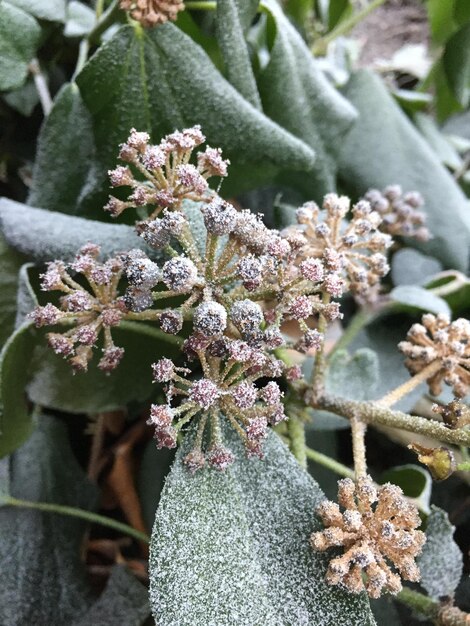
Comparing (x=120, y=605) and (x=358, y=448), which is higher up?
(x=358, y=448)

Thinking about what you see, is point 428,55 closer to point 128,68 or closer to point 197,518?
point 128,68

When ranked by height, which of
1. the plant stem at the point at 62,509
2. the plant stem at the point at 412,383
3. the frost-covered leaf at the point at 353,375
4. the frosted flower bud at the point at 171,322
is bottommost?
the plant stem at the point at 62,509

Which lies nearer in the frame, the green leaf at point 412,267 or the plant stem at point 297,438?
the plant stem at point 297,438

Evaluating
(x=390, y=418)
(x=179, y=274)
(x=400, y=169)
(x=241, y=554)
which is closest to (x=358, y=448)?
(x=390, y=418)

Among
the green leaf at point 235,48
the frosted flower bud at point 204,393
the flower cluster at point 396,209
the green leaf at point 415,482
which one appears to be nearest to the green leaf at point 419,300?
the flower cluster at point 396,209

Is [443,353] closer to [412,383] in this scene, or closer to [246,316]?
[412,383]

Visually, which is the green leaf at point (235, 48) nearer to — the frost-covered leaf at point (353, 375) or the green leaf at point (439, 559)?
the frost-covered leaf at point (353, 375)

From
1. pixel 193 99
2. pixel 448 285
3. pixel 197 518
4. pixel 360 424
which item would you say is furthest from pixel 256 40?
pixel 197 518
